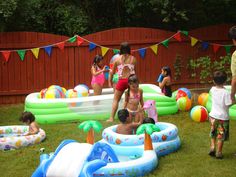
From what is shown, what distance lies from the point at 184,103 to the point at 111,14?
252 inches

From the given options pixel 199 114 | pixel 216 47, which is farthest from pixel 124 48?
pixel 216 47

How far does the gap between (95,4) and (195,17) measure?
367cm

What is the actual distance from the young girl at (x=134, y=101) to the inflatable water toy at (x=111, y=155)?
3.24 feet

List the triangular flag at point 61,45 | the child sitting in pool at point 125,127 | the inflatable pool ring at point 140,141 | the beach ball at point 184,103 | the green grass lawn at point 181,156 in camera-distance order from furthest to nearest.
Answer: the triangular flag at point 61,45 < the beach ball at point 184,103 < the child sitting in pool at point 125,127 < the inflatable pool ring at point 140,141 < the green grass lawn at point 181,156

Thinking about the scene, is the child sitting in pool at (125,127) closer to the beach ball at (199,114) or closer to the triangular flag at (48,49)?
the beach ball at (199,114)

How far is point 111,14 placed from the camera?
50.6 ft

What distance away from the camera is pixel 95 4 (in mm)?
15148

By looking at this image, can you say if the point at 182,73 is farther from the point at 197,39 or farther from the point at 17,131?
the point at 17,131

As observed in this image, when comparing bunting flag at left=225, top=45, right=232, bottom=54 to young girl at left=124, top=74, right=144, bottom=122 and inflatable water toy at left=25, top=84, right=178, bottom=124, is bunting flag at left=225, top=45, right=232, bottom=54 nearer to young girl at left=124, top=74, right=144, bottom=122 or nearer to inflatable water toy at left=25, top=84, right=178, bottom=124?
inflatable water toy at left=25, top=84, right=178, bottom=124

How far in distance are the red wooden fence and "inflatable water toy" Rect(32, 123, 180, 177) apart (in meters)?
5.83

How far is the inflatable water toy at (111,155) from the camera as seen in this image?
4781 millimetres

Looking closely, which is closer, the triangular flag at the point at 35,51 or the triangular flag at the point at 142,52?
the triangular flag at the point at 35,51

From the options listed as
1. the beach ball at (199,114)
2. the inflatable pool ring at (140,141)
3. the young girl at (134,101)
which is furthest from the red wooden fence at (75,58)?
the inflatable pool ring at (140,141)

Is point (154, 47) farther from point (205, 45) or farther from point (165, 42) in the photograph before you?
point (205, 45)
